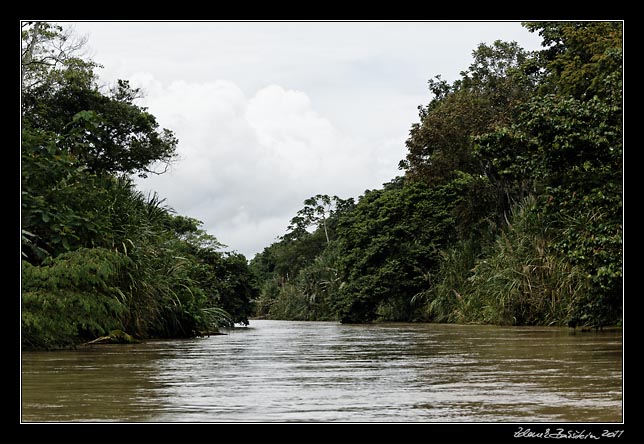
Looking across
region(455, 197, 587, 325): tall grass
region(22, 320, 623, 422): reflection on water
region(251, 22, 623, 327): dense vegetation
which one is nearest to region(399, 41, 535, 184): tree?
region(251, 22, 623, 327): dense vegetation

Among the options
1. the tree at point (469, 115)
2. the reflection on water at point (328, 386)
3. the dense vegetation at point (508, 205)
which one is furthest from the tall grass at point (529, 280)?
the reflection on water at point (328, 386)

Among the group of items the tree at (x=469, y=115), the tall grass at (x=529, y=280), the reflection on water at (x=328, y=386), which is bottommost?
the reflection on water at (x=328, y=386)

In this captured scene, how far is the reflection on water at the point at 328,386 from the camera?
6.01 metres

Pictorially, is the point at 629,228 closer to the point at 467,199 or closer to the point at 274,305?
the point at 467,199

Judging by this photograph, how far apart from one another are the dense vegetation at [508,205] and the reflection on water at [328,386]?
→ 252cm

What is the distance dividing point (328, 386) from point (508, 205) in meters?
31.1

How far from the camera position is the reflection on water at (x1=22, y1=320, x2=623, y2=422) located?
237 inches

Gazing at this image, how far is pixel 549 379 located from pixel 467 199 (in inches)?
1233

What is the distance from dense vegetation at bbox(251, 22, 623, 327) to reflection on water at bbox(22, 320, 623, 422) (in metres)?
2.52

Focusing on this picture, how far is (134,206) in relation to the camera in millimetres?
20109

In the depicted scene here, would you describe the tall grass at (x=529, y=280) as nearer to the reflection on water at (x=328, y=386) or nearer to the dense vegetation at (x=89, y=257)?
the dense vegetation at (x=89, y=257)

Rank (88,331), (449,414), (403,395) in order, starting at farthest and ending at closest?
1. (88,331)
2. (403,395)
3. (449,414)

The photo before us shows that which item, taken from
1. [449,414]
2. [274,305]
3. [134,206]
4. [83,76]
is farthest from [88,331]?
[274,305]

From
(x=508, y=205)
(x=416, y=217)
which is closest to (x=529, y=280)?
(x=508, y=205)
